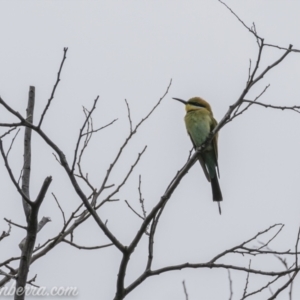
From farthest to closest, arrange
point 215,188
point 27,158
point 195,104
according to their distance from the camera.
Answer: point 195,104
point 215,188
point 27,158

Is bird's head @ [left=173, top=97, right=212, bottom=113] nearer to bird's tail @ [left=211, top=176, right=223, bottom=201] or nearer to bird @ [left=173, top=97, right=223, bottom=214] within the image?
bird @ [left=173, top=97, right=223, bottom=214]

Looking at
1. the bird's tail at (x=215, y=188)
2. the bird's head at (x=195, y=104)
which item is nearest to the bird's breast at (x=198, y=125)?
the bird's head at (x=195, y=104)

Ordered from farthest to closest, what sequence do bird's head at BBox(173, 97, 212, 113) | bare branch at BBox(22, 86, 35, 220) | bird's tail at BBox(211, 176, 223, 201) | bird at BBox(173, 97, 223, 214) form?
bird's head at BBox(173, 97, 212, 113) → bird at BBox(173, 97, 223, 214) → bird's tail at BBox(211, 176, 223, 201) → bare branch at BBox(22, 86, 35, 220)

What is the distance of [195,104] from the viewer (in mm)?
6445

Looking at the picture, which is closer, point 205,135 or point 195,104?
point 205,135

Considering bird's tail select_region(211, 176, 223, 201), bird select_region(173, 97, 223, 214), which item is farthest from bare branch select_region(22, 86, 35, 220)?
bird select_region(173, 97, 223, 214)

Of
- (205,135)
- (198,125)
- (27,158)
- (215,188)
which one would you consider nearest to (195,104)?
(198,125)

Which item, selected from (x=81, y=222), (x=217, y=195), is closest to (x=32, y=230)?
(x=81, y=222)

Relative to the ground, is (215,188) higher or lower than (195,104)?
lower

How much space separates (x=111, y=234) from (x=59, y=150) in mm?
445

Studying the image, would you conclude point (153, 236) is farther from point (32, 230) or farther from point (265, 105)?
point (265, 105)

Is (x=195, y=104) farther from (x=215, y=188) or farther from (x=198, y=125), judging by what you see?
(x=215, y=188)

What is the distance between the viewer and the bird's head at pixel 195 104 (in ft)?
21.0

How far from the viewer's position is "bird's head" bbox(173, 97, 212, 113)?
21.0 ft
